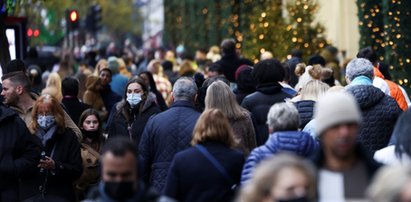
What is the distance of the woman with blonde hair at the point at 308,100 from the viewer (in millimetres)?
13922

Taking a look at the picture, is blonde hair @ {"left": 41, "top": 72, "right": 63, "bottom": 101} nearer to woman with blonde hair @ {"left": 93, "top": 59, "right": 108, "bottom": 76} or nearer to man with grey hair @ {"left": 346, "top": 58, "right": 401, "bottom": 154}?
woman with blonde hair @ {"left": 93, "top": 59, "right": 108, "bottom": 76}

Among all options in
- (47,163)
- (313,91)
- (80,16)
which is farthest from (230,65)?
(80,16)

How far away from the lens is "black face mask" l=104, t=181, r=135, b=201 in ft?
26.5

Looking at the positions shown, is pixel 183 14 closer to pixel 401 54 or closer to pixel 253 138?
pixel 401 54

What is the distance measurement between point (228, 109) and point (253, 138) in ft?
1.39

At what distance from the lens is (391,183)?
7.29 meters

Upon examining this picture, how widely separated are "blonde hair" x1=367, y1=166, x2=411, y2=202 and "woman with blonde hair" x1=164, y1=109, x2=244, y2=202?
3.10m

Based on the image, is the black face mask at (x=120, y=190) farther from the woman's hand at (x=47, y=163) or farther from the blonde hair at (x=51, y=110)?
the blonde hair at (x=51, y=110)

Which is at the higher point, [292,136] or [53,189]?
[292,136]

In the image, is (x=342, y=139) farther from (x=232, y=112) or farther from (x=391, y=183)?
(x=232, y=112)

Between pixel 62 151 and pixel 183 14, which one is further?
pixel 183 14

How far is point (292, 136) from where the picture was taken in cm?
1053

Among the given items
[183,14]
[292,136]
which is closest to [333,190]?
[292,136]

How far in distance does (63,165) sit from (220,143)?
120 inches
